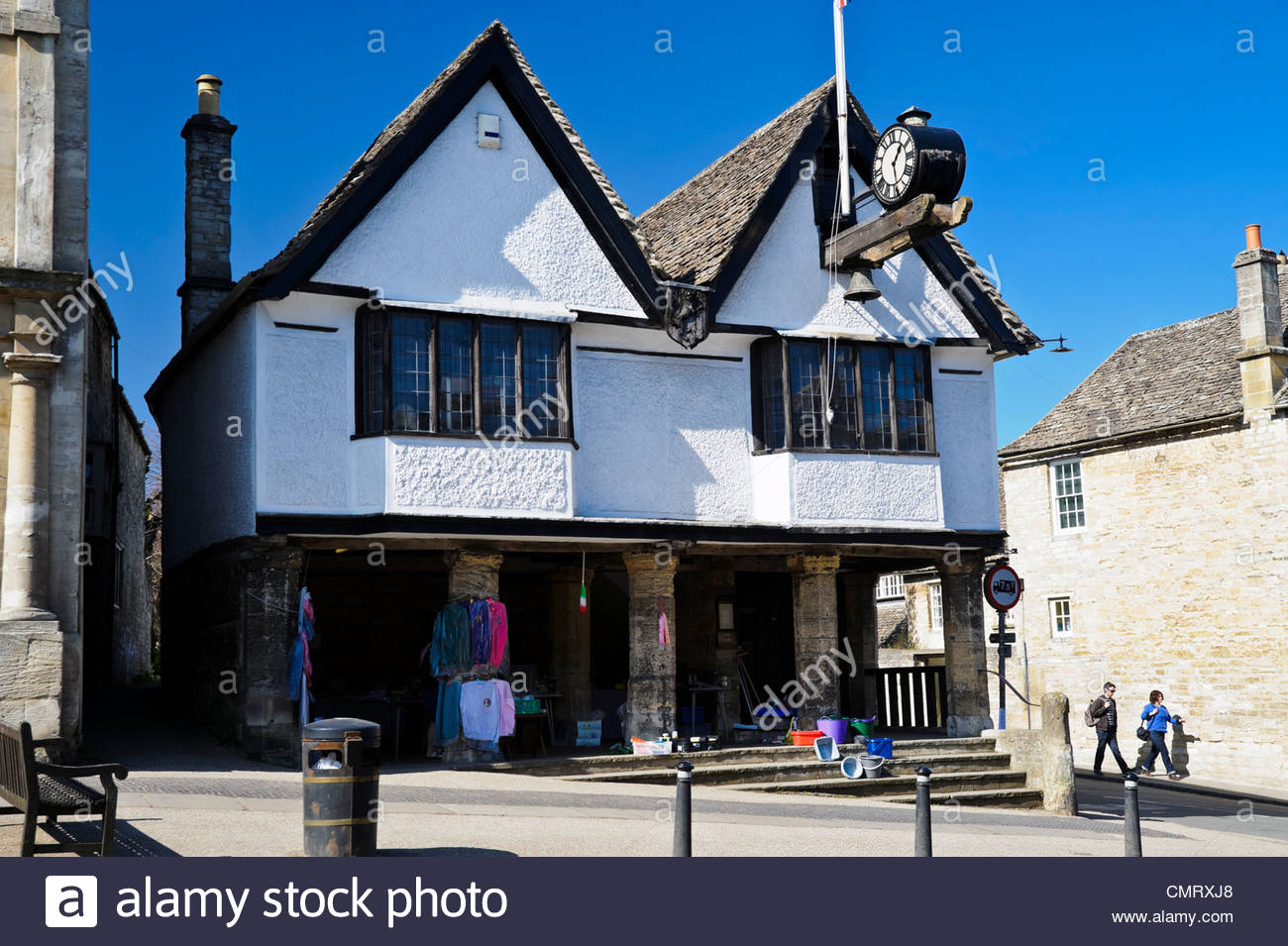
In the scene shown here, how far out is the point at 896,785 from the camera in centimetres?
1838

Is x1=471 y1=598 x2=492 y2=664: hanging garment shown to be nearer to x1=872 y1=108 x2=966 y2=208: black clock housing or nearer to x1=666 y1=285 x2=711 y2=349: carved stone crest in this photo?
x1=666 y1=285 x2=711 y2=349: carved stone crest

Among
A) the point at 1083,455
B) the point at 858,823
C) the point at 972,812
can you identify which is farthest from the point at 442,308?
the point at 1083,455

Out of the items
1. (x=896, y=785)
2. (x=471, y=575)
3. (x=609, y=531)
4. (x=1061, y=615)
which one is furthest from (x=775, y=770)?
(x=1061, y=615)

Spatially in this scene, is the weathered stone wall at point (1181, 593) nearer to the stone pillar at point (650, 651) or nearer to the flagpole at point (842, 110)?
the flagpole at point (842, 110)

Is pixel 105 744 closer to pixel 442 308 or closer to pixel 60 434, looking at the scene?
pixel 60 434

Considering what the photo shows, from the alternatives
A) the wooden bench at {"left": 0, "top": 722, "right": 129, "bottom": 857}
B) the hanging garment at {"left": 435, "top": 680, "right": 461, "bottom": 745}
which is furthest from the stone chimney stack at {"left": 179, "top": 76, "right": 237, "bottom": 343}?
the wooden bench at {"left": 0, "top": 722, "right": 129, "bottom": 857}

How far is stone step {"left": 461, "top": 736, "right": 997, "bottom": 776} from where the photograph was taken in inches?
680

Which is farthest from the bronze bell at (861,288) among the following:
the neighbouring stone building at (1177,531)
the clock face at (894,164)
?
the neighbouring stone building at (1177,531)

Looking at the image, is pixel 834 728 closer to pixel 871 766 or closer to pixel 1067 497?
pixel 871 766

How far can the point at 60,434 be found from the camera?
14898mm

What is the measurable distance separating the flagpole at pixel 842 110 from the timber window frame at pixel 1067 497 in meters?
14.9

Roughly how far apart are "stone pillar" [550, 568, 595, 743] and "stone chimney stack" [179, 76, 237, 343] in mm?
7230

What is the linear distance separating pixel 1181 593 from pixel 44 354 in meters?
23.8

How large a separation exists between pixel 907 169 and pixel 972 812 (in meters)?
8.68
